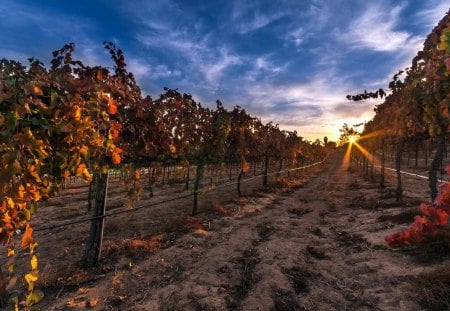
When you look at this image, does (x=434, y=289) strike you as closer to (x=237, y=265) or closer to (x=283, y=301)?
(x=283, y=301)

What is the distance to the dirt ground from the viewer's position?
18.8 ft

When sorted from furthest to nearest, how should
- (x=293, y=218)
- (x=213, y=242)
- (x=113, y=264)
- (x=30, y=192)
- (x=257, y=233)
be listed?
(x=293, y=218) < (x=257, y=233) < (x=213, y=242) < (x=113, y=264) < (x=30, y=192)

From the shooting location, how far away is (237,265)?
290 inches

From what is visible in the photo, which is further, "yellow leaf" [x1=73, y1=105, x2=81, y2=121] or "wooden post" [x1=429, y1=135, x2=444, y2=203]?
"wooden post" [x1=429, y1=135, x2=444, y2=203]

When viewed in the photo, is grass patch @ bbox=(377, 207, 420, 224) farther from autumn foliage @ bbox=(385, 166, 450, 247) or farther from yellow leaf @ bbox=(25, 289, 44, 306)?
yellow leaf @ bbox=(25, 289, 44, 306)

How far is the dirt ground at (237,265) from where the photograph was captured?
18.8 ft

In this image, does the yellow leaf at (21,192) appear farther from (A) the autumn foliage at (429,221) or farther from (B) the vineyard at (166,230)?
(A) the autumn foliage at (429,221)

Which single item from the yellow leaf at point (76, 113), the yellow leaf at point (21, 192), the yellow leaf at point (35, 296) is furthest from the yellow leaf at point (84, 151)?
the yellow leaf at point (35, 296)

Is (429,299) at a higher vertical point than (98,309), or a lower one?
higher

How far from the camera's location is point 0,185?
2162mm

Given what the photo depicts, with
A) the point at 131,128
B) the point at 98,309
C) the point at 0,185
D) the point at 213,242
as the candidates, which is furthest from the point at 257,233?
the point at 0,185

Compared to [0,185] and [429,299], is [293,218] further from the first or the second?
[0,185]

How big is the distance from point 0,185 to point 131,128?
2.65 m

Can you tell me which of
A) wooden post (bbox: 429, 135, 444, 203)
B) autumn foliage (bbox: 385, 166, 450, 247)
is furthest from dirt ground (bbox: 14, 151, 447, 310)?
autumn foliage (bbox: 385, 166, 450, 247)
